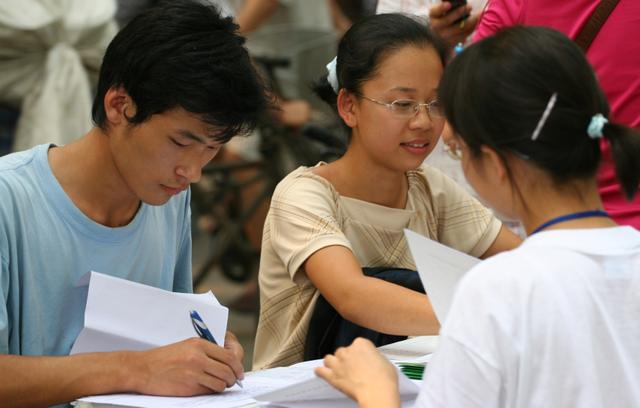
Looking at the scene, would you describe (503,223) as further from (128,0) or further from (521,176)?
(128,0)

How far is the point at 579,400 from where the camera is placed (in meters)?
1.44

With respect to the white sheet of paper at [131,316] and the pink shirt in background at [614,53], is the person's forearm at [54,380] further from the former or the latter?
the pink shirt in background at [614,53]

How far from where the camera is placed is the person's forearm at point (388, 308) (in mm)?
2246

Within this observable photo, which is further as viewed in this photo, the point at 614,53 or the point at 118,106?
the point at 614,53

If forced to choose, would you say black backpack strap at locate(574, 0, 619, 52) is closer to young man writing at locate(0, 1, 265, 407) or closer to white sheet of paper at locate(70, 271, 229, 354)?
young man writing at locate(0, 1, 265, 407)

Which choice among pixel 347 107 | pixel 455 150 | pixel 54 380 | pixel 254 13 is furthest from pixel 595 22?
pixel 254 13

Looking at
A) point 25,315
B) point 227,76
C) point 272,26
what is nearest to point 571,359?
point 227,76

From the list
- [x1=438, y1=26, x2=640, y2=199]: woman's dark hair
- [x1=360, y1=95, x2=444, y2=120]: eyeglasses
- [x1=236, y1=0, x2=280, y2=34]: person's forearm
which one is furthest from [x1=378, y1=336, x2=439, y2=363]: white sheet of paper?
[x1=236, y1=0, x2=280, y2=34]: person's forearm

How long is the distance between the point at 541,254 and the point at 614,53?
3.81 feet

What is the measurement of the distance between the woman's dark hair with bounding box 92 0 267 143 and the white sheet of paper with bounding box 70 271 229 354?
0.31m

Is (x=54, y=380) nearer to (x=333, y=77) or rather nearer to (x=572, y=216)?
(x=572, y=216)

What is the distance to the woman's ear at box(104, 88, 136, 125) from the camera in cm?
206

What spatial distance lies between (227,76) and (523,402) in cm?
89

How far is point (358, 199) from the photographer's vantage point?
2.58 meters
